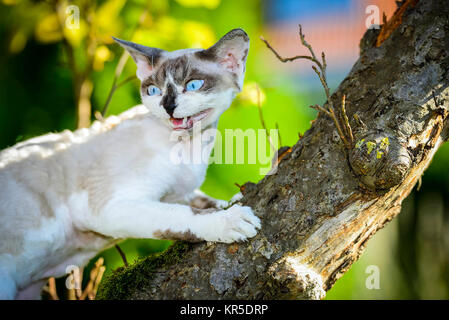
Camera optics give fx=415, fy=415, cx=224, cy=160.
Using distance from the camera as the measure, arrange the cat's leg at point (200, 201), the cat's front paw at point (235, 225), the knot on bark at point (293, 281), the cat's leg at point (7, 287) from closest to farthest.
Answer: the knot on bark at point (293, 281), the cat's front paw at point (235, 225), the cat's leg at point (7, 287), the cat's leg at point (200, 201)

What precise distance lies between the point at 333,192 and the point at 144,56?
30.5 inches

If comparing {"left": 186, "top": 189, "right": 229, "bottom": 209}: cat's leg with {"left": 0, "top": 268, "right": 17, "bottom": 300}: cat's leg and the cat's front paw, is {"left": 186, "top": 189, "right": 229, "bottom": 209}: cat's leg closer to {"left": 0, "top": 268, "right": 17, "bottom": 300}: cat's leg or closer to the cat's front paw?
the cat's front paw

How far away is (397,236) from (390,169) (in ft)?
7.99

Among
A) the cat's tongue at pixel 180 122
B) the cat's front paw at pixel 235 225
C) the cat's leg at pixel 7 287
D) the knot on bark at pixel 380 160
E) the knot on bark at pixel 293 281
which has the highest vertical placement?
the cat's tongue at pixel 180 122

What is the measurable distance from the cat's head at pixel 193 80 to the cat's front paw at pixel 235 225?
13.3 inches

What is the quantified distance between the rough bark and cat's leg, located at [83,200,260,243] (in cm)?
3

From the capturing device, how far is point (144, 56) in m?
1.42

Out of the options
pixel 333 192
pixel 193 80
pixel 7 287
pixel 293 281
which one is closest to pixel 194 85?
pixel 193 80

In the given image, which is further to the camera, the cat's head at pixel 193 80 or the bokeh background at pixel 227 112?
the bokeh background at pixel 227 112

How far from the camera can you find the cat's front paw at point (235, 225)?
1167 millimetres

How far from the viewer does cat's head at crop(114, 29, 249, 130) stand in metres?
1.32

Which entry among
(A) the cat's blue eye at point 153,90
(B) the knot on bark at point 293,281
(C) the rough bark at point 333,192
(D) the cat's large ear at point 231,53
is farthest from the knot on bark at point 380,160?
(A) the cat's blue eye at point 153,90


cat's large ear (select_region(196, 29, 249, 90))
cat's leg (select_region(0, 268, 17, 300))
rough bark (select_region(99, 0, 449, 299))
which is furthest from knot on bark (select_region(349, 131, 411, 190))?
cat's leg (select_region(0, 268, 17, 300))

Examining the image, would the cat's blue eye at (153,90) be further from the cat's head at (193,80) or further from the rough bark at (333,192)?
→ the rough bark at (333,192)
